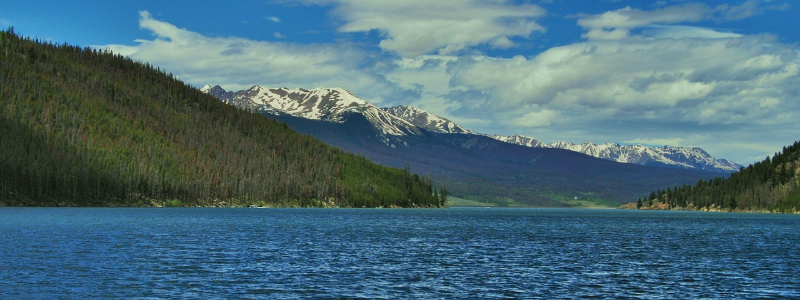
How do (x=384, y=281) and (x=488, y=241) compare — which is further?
(x=488, y=241)

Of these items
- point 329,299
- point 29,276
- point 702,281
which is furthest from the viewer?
point 702,281

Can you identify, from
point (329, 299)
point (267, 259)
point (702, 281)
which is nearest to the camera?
point (329, 299)

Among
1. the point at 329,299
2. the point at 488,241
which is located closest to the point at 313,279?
the point at 329,299

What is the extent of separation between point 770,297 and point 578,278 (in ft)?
50.1

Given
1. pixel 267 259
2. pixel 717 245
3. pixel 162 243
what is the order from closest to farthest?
pixel 267 259, pixel 162 243, pixel 717 245

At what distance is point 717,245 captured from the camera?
105500mm

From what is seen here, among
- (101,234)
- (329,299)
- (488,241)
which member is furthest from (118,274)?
(488,241)

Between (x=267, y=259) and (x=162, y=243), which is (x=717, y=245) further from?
(x=162, y=243)

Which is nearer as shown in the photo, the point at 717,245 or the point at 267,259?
the point at 267,259

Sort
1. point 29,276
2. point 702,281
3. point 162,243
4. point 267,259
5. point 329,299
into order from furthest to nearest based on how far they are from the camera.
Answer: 1. point 162,243
2. point 267,259
3. point 702,281
4. point 29,276
5. point 329,299

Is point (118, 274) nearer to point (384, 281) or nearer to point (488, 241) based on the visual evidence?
point (384, 281)

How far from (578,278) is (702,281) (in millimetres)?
10504

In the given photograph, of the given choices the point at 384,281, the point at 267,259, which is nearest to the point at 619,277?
the point at 384,281

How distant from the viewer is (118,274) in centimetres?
6078
